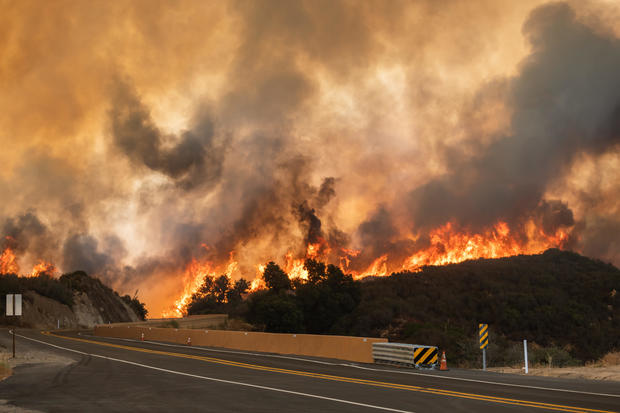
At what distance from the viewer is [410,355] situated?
72.3 ft

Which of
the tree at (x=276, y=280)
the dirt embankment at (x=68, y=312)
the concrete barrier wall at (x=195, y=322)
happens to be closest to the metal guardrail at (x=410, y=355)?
the tree at (x=276, y=280)

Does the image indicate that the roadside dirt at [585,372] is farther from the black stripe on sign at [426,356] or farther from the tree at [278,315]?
the tree at [278,315]

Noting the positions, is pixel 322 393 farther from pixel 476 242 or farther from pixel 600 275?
pixel 476 242

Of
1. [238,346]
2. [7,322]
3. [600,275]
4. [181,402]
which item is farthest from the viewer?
[600,275]

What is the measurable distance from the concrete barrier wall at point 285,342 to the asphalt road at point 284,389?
9.49 feet

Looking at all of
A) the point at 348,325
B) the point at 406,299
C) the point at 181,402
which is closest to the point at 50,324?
the point at 348,325

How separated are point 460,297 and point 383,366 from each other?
58188mm

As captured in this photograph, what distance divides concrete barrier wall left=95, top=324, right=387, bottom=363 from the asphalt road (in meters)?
2.89

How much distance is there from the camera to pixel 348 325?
217 feet

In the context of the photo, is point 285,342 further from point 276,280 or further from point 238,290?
point 238,290

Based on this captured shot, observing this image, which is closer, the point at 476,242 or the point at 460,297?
the point at 460,297

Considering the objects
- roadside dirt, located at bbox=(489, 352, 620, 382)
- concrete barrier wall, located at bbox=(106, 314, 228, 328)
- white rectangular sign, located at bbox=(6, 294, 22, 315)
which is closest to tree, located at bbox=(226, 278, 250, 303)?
concrete barrier wall, located at bbox=(106, 314, 228, 328)

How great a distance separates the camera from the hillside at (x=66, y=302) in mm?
78938

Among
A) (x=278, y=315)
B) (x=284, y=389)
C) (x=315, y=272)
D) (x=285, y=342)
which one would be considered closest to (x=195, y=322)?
(x=315, y=272)
